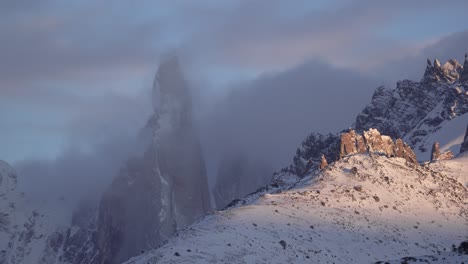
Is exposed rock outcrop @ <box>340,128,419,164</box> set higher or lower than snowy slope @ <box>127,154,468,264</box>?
higher

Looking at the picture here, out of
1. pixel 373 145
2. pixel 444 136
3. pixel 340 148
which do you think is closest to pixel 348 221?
pixel 373 145

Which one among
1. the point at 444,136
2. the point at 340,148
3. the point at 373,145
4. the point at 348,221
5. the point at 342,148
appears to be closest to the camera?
the point at 348,221

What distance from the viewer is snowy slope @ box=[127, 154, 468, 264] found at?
187ft

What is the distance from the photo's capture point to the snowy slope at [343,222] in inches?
2247

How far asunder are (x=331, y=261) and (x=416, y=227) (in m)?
17.5

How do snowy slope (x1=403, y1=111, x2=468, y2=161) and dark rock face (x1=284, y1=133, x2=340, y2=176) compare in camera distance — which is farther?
snowy slope (x1=403, y1=111, x2=468, y2=161)

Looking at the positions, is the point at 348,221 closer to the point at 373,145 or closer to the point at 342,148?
the point at 373,145

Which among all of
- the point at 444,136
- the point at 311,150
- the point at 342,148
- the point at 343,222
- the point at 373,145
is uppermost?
the point at 342,148

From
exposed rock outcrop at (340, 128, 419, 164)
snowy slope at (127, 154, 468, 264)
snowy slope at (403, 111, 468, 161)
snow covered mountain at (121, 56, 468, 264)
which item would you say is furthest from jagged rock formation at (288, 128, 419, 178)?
snowy slope at (403, 111, 468, 161)

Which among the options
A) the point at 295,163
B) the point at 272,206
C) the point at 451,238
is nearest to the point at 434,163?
the point at 451,238

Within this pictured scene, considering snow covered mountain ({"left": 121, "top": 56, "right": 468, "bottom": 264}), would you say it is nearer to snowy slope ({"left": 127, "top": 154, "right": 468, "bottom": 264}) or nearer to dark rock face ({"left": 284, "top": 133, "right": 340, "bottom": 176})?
snowy slope ({"left": 127, "top": 154, "right": 468, "bottom": 264})

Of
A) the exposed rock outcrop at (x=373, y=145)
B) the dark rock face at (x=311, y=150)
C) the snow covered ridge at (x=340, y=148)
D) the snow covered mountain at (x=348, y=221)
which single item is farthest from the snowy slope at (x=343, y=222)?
the dark rock face at (x=311, y=150)

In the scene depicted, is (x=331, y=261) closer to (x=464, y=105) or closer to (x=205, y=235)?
(x=205, y=235)

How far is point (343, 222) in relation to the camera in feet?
230
